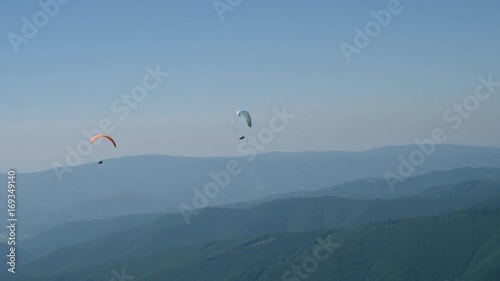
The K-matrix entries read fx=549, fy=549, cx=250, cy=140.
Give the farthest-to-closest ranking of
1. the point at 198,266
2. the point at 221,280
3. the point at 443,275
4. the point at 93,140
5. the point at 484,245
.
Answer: the point at 198,266 → the point at 221,280 → the point at 484,245 → the point at 443,275 → the point at 93,140

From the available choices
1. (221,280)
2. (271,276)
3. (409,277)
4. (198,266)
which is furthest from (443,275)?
(198,266)

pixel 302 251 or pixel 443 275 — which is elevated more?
pixel 302 251

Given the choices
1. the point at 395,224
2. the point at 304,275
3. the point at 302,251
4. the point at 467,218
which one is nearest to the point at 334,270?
the point at 304,275

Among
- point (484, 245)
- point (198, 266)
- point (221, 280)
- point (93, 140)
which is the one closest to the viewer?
point (93, 140)

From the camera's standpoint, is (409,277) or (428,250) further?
(428,250)

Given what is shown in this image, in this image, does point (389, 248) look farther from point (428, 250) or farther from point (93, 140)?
point (93, 140)

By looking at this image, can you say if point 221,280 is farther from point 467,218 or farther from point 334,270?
point 467,218

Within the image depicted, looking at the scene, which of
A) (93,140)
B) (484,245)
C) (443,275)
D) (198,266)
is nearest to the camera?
(93,140)

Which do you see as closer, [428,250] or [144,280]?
[428,250]

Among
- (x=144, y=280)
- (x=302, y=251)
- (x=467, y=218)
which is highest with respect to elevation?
(x=144, y=280)
